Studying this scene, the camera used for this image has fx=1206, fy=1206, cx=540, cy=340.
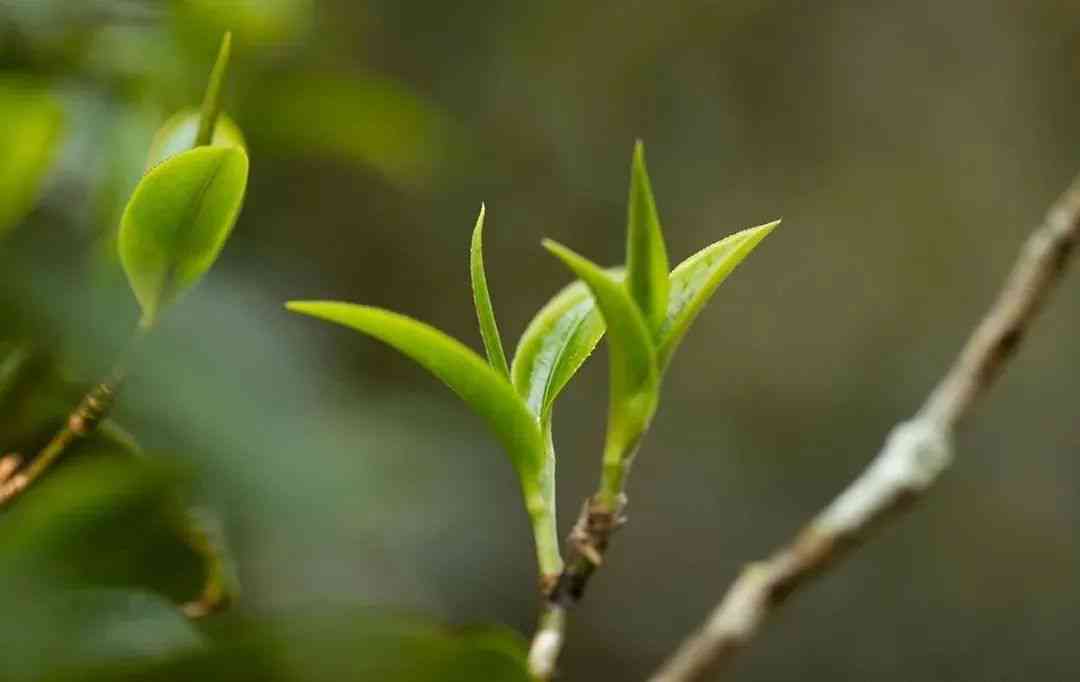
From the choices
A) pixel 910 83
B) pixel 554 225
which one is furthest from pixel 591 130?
pixel 910 83

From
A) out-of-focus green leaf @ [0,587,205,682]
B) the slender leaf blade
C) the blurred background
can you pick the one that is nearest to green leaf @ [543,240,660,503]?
the slender leaf blade

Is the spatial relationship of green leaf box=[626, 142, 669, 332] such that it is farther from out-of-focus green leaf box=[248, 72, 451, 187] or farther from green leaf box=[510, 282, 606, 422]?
out-of-focus green leaf box=[248, 72, 451, 187]

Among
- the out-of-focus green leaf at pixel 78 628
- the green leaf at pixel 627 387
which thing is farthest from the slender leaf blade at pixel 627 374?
the out-of-focus green leaf at pixel 78 628

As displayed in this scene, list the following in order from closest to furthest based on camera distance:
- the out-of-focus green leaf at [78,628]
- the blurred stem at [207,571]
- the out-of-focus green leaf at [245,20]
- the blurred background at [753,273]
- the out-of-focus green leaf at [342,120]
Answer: the out-of-focus green leaf at [78,628]
the blurred stem at [207,571]
the out-of-focus green leaf at [245,20]
the out-of-focus green leaf at [342,120]
the blurred background at [753,273]

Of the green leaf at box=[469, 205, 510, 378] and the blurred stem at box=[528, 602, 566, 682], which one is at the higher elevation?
the green leaf at box=[469, 205, 510, 378]

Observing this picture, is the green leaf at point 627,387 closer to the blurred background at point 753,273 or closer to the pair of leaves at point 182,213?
the pair of leaves at point 182,213

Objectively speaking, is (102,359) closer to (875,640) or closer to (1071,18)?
(875,640)
